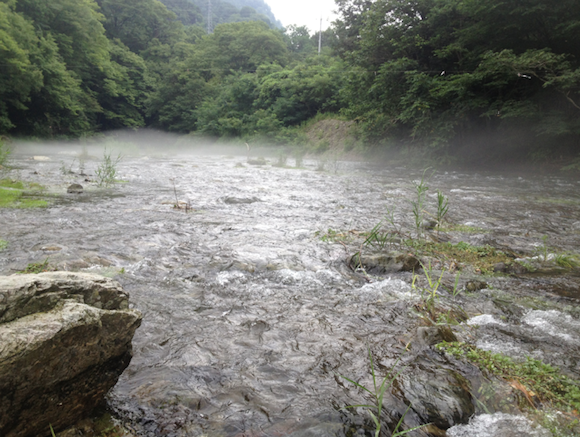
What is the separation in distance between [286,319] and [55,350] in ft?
5.69

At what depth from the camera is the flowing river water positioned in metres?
2.03

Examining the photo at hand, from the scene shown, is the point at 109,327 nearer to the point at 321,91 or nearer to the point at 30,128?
the point at 321,91

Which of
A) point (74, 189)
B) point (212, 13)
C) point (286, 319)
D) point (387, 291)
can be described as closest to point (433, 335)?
point (387, 291)

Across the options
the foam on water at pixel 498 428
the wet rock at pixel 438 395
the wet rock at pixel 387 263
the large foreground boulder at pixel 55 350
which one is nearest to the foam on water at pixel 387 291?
the wet rock at pixel 387 263

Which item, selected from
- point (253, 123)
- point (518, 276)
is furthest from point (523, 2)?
point (253, 123)

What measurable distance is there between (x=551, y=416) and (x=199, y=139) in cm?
4219

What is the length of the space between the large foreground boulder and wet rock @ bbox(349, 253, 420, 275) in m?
2.74

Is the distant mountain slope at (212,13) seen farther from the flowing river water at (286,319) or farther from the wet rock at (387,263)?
the wet rock at (387,263)

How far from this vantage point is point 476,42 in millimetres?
16562

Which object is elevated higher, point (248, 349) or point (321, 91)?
point (321, 91)

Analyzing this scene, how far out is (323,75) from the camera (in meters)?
32.5

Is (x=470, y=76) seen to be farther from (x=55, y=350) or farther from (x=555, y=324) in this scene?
(x=55, y=350)

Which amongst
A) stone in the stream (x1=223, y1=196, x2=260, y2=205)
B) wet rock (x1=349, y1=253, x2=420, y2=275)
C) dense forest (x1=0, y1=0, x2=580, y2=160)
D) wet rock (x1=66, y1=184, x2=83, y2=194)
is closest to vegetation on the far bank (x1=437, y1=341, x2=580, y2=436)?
wet rock (x1=349, y1=253, x2=420, y2=275)

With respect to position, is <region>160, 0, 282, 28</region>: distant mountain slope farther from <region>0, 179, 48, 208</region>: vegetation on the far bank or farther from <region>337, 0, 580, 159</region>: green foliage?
<region>0, 179, 48, 208</region>: vegetation on the far bank
